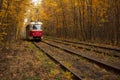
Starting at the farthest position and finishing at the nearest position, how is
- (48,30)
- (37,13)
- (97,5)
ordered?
(48,30)
(37,13)
(97,5)

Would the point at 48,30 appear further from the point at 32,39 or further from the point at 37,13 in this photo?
the point at 32,39

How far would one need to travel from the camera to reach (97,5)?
3350 cm

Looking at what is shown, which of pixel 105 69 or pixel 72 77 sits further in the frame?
pixel 105 69

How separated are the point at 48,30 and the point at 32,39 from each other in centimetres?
3555

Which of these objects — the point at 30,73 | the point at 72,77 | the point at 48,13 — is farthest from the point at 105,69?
Answer: the point at 48,13

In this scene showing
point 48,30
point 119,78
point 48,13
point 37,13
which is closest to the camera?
point 119,78

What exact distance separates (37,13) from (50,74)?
56.7 m

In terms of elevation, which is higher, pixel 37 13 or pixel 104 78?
pixel 37 13

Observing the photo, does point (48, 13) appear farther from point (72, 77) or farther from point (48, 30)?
point (72, 77)

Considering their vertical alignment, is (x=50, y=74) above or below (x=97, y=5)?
below

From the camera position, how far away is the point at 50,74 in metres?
9.21

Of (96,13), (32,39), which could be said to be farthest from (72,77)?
(96,13)

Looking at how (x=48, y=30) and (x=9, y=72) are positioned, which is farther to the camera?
(x=48, y=30)

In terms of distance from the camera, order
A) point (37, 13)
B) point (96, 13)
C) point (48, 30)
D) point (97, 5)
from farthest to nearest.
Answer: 1. point (48, 30)
2. point (37, 13)
3. point (96, 13)
4. point (97, 5)
